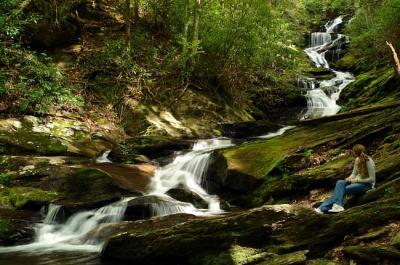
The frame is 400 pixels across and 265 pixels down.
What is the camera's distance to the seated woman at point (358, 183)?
8562 mm

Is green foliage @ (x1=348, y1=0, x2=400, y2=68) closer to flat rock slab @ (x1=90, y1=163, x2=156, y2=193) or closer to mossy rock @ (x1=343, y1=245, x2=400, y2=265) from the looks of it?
flat rock slab @ (x1=90, y1=163, x2=156, y2=193)

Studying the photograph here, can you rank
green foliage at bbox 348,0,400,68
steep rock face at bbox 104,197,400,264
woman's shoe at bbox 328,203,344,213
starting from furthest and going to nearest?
1. green foliage at bbox 348,0,400,68
2. woman's shoe at bbox 328,203,344,213
3. steep rock face at bbox 104,197,400,264

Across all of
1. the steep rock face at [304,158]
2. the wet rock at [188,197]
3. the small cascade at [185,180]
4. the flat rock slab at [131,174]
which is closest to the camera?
the steep rock face at [304,158]

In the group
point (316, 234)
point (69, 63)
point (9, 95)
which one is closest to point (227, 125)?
point (69, 63)

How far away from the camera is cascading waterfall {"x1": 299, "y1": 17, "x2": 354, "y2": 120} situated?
2525 centimetres

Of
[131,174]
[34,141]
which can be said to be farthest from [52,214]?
[34,141]

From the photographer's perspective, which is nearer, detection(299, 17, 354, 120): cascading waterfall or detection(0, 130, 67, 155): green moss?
detection(0, 130, 67, 155): green moss

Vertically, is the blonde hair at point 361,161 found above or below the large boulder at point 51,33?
below

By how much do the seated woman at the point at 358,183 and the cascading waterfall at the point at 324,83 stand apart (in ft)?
51.0

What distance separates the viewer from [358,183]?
28.5 ft

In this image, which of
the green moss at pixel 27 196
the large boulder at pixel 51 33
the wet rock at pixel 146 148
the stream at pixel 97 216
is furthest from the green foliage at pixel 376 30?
the green moss at pixel 27 196

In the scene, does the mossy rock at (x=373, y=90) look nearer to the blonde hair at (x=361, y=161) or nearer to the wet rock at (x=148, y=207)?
the blonde hair at (x=361, y=161)

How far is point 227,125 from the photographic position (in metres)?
20.4

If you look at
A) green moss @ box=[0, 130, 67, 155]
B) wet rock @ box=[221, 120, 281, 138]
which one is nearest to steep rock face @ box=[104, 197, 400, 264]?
green moss @ box=[0, 130, 67, 155]
